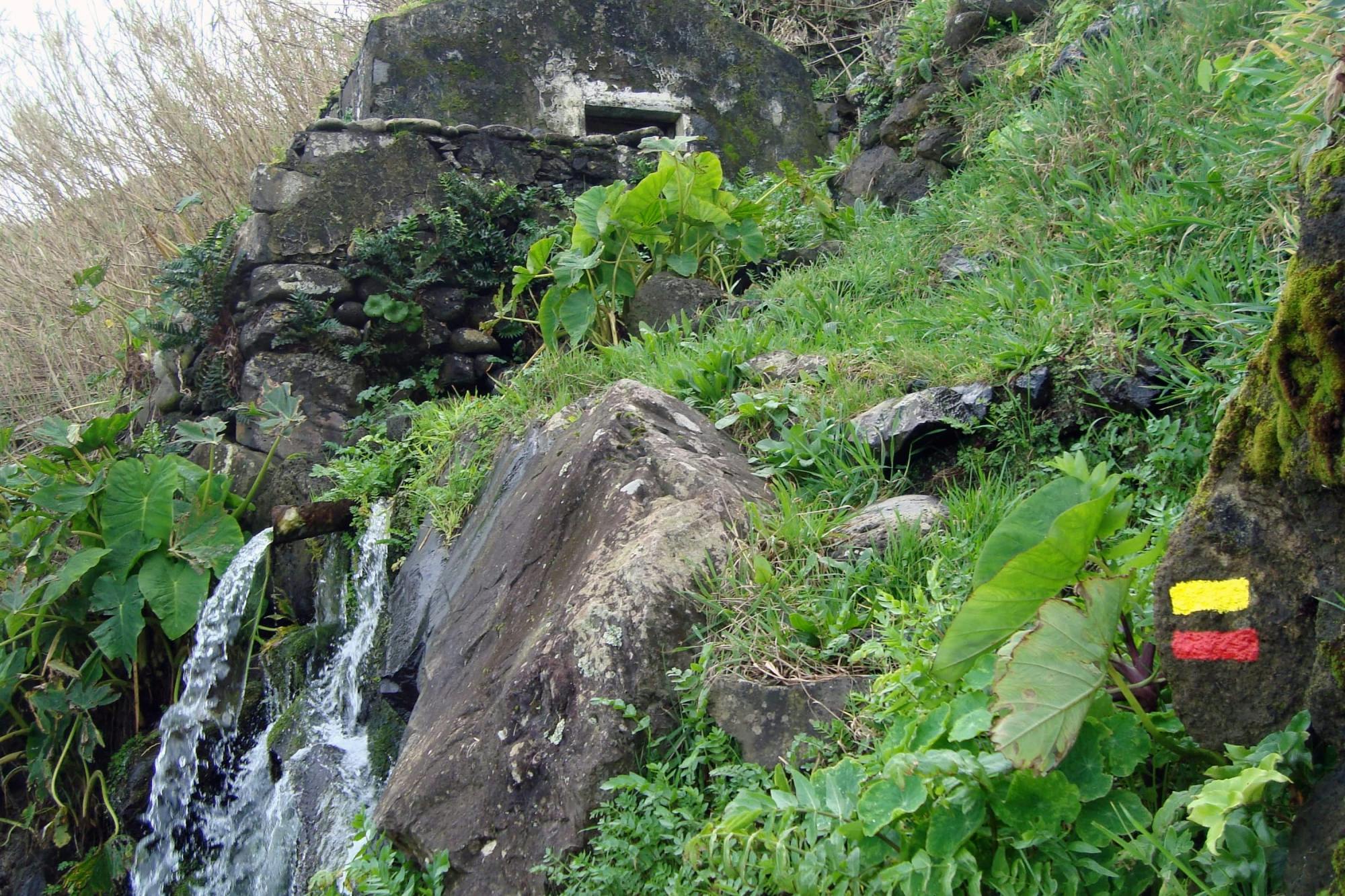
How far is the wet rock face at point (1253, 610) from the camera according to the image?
5.39 feet

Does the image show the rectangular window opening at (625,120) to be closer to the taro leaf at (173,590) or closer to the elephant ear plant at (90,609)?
the elephant ear plant at (90,609)

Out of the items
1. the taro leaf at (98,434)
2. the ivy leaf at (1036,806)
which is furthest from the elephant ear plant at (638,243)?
the ivy leaf at (1036,806)

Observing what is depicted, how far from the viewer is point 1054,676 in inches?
68.6

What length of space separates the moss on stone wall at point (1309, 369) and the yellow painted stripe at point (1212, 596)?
20 centimetres

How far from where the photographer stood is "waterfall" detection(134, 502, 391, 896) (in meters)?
3.73

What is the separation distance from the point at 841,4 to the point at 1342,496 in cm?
848

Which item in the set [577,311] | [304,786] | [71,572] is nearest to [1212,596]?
[304,786]

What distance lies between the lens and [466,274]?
654 cm

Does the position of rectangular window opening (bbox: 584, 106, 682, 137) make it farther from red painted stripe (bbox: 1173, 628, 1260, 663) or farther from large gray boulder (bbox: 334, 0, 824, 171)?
red painted stripe (bbox: 1173, 628, 1260, 663)

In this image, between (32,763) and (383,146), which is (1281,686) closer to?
(32,763)

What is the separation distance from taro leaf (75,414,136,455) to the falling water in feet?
2.85

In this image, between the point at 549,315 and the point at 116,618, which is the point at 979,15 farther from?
the point at 116,618

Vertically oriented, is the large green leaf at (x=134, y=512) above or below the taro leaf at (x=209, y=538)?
above

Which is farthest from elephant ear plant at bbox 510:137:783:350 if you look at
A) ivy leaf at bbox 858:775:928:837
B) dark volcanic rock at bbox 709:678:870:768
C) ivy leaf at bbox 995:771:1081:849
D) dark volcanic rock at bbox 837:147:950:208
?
ivy leaf at bbox 995:771:1081:849
